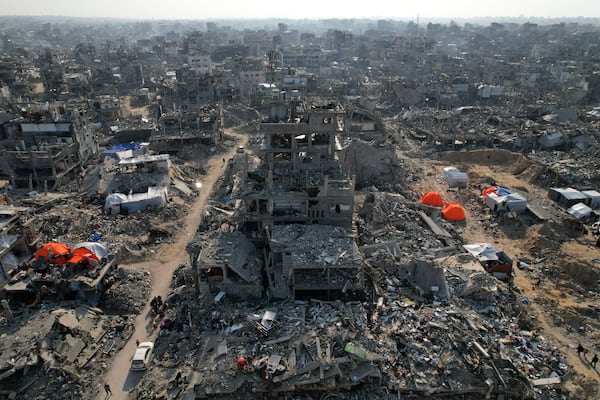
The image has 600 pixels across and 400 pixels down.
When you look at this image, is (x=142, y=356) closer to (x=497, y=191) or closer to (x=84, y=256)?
(x=84, y=256)

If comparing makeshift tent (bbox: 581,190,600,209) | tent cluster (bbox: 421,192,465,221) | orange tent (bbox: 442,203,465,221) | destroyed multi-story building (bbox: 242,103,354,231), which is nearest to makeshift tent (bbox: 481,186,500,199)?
tent cluster (bbox: 421,192,465,221)

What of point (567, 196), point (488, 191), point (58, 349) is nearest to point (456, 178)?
point (488, 191)

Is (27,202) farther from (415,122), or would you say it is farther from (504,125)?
(504,125)

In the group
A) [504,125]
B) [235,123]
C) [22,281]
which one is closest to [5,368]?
[22,281]

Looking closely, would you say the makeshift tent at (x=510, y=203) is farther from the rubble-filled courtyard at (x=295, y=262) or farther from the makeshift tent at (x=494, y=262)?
the makeshift tent at (x=494, y=262)

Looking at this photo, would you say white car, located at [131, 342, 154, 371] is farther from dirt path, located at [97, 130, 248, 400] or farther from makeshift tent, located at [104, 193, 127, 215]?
makeshift tent, located at [104, 193, 127, 215]

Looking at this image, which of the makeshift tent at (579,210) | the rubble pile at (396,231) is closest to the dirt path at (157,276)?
the rubble pile at (396,231)

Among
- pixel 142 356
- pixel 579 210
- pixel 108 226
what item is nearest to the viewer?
pixel 142 356
